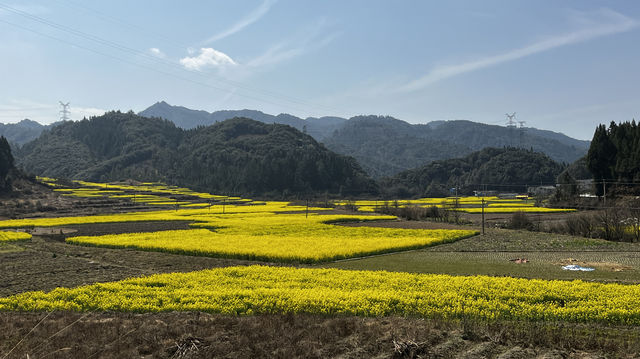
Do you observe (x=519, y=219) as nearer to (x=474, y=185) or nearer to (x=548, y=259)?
(x=548, y=259)

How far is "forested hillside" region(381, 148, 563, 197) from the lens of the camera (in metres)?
156

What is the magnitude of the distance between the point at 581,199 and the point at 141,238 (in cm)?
7190

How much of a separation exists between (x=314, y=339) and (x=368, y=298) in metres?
4.58

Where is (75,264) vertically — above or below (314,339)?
below

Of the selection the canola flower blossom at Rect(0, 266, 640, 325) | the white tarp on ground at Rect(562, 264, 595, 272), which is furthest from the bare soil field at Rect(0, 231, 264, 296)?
the white tarp on ground at Rect(562, 264, 595, 272)

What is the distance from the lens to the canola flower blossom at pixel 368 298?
607 inches

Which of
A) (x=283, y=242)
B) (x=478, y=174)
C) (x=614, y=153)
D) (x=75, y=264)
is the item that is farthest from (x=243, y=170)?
(x=75, y=264)

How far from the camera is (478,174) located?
16688 cm

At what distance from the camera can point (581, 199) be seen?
78.6 meters

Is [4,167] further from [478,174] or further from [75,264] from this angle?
[478,174]

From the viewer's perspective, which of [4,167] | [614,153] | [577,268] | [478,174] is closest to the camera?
[577,268]

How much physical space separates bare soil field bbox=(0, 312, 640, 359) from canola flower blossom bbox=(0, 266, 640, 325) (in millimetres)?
1080

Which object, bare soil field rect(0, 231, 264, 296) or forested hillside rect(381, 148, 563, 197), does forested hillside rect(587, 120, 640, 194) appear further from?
bare soil field rect(0, 231, 264, 296)

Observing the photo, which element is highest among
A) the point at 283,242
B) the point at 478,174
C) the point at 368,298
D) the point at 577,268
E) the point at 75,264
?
the point at 478,174
